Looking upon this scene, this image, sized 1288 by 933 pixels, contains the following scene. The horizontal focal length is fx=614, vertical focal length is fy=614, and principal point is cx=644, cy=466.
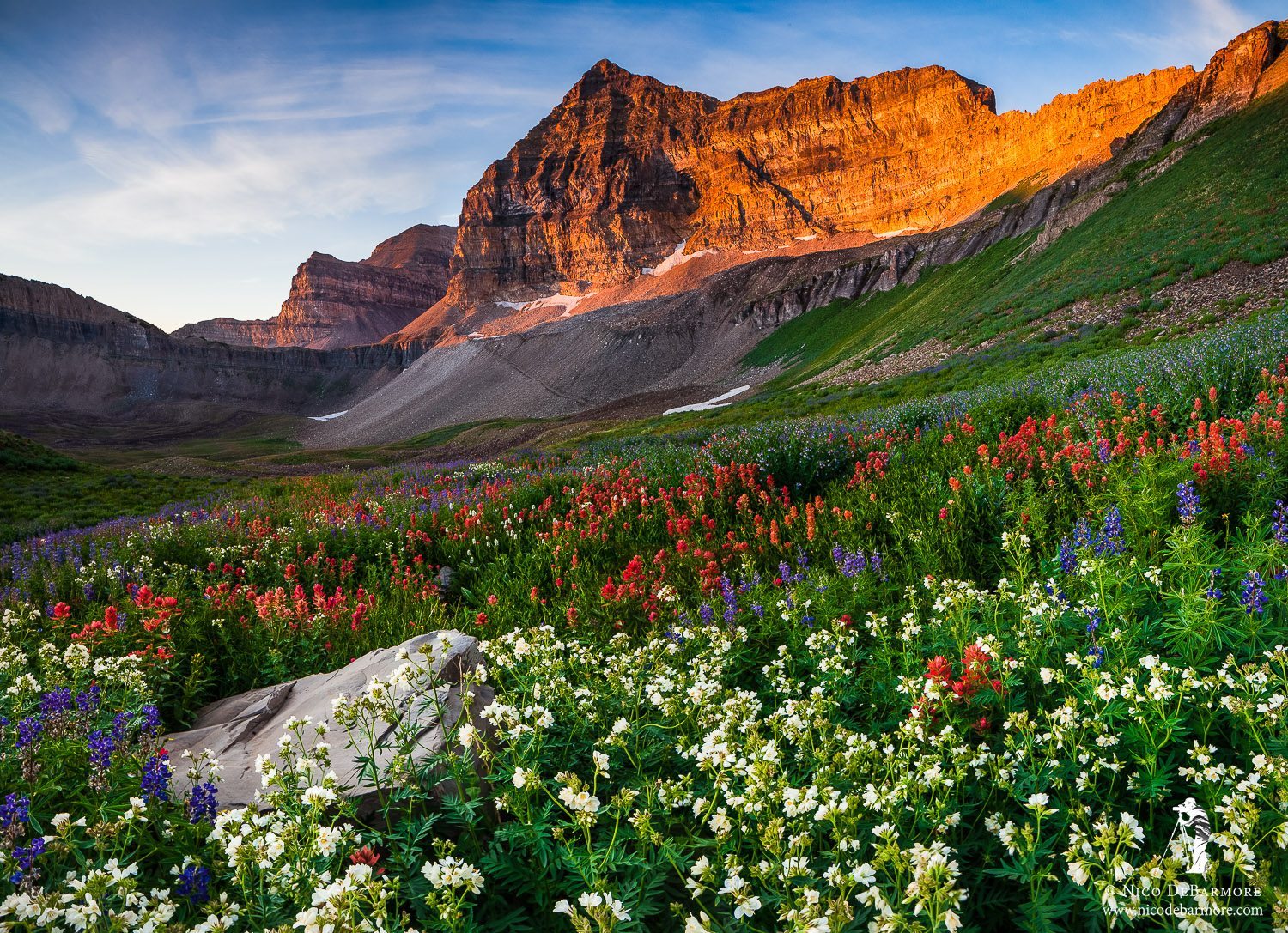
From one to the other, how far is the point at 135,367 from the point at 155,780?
208 metres

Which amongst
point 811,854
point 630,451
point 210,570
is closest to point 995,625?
point 811,854

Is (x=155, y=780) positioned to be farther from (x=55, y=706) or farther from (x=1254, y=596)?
(x=1254, y=596)

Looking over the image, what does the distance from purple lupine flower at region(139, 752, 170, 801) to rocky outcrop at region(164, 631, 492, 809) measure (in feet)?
1.46

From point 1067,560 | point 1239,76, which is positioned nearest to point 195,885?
point 1067,560

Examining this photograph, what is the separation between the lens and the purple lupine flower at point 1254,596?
3312 mm

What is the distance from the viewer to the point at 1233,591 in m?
3.72

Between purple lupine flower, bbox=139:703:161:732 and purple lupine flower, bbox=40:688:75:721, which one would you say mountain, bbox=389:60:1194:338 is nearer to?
purple lupine flower, bbox=139:703:161:732

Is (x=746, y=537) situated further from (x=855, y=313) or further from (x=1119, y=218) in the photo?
(x=855, y=313)

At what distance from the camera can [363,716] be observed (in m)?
3.08

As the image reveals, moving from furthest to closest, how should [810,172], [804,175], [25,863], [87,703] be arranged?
[804,175] → [810,172] → [87,703] → [25,863]

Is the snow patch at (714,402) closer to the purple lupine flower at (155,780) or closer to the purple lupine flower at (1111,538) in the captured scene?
the purple lupine flower at (1111,538)

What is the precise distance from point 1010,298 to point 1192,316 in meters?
18.5

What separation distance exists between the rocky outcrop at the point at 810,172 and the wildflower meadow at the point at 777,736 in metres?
102

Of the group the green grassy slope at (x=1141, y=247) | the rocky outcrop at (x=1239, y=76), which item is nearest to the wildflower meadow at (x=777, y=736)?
the green grassy slope at (x=1141, y=247)
